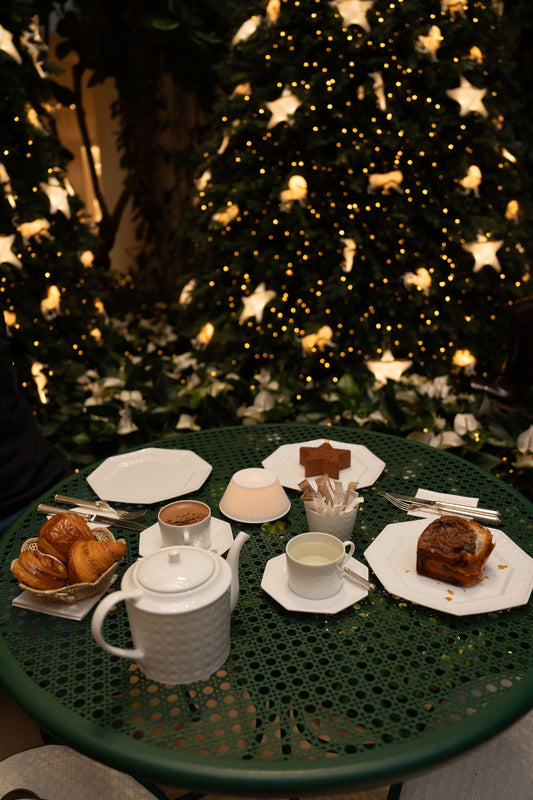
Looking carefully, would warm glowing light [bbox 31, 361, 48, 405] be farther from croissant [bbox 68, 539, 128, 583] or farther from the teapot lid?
the teapot lid

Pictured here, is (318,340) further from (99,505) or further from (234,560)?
(234,560)

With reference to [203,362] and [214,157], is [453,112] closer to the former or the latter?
[214,157]

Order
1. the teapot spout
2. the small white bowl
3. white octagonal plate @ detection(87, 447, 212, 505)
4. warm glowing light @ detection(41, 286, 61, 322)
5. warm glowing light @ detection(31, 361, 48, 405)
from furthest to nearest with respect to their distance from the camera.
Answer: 1. warm glowing light @ detection(41, 286, 61, 322)
2. warm glowing light @ detection(31, 361, 48, 405)
3. white octagonal plate @ detection(87, 447, 212, 505)
4. the small white bowl
5. the teapot spout

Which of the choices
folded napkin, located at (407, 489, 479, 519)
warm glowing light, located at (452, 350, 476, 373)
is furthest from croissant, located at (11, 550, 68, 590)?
warm glowing light, located at (452, 350, 476, 373)

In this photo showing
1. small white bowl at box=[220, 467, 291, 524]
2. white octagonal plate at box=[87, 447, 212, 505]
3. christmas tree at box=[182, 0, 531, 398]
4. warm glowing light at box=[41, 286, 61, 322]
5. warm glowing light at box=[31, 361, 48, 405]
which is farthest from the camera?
warm glowing light at box=[41, 286, 61, 322]

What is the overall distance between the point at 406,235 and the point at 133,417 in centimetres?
139

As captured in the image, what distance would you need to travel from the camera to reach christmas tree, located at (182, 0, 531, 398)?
228 centimetres

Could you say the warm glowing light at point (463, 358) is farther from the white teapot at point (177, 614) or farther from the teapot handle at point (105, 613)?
the teapot handle at point (105, 613)

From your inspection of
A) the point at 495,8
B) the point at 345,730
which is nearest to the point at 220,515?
the point at 345,730

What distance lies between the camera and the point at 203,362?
2.88m

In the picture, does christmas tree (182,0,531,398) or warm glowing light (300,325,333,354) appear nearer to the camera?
christmas tree (182,0,531,398)

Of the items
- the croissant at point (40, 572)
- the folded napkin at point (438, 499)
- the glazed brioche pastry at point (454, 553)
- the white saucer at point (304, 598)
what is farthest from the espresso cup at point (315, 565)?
the croissant at point (40, 572)

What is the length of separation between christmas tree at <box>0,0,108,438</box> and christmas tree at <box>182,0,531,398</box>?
688mm

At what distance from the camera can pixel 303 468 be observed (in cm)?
133
